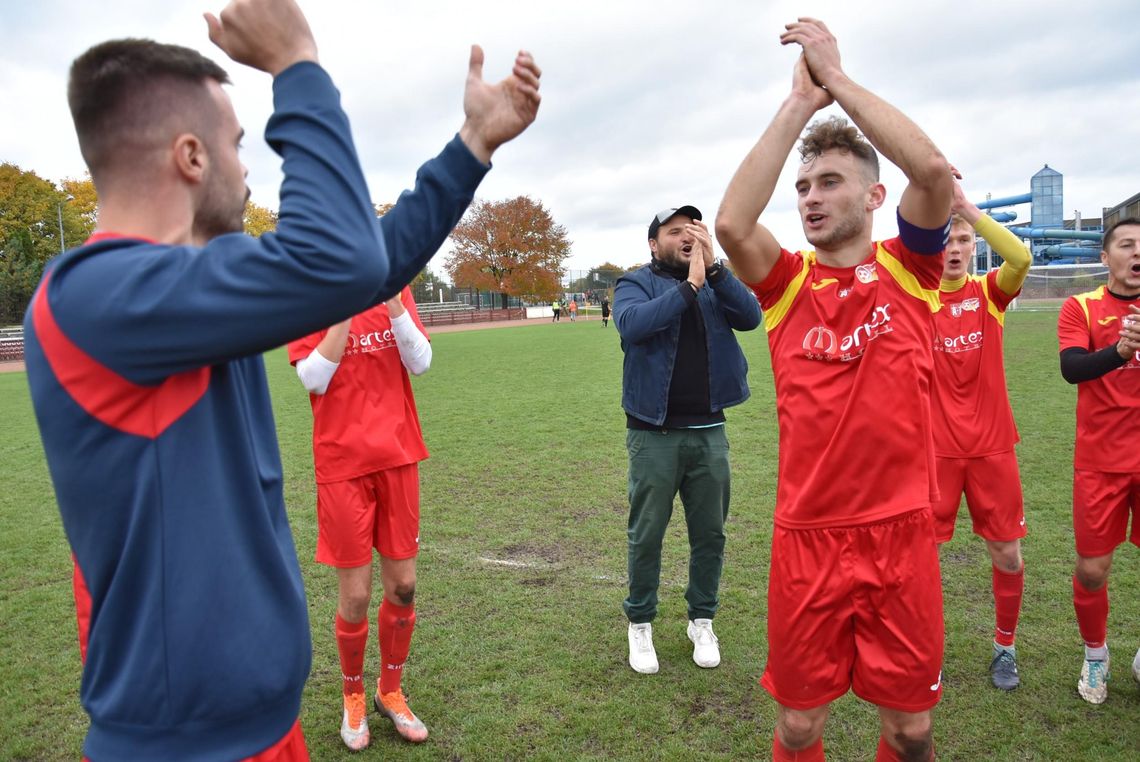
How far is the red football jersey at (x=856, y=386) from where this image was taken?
2648mm

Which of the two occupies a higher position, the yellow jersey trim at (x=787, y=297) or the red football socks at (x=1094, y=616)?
the yellow jersey trim at (x=787, y=297)

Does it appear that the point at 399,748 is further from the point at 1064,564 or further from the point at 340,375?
the point at 1064,564

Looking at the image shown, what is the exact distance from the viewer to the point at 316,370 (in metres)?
3.47

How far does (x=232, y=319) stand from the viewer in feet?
4.00

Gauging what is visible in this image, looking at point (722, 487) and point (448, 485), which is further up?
point (722, 487)

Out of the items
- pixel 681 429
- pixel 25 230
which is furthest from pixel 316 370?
pixel 25 230

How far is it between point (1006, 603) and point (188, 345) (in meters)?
4.34

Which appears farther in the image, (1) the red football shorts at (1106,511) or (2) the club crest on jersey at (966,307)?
(2) the club crest on jersey at (966,307)

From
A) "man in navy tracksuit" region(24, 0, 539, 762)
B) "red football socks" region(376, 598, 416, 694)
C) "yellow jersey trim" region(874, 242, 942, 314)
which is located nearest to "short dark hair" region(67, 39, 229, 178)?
"man in navy tracksuit" region(24, 0, 539, 762)

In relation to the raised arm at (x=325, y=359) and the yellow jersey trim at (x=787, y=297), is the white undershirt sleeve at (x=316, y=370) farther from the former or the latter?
the yellow jersey trim at (x=787, y=297)

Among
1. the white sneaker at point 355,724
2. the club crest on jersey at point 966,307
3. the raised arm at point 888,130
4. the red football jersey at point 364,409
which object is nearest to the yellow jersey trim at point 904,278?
the raised arm at point 888,130

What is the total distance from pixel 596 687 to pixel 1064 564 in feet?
12.4

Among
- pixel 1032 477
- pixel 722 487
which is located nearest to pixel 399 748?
pixel 722 487

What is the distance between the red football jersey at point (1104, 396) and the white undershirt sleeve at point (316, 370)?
379cm
